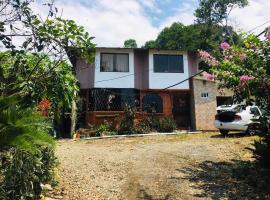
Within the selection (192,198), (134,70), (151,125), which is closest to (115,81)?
(134,70)

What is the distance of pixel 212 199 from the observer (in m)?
8.61

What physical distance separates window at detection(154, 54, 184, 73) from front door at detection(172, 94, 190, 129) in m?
2.06

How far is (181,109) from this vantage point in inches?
1116

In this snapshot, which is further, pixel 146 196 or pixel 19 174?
pixel 146 196

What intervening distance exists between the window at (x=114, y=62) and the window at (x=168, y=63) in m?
2.23

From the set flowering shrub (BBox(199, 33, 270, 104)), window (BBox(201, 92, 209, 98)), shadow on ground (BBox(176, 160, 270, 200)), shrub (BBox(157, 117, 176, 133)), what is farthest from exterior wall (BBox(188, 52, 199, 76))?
flowering shrub (BBox(199, 33, 270, 104))

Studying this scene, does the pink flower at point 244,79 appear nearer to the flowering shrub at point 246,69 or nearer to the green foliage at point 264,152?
the flowering shrub at point 246,69

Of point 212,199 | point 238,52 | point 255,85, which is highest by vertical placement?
point 238,52

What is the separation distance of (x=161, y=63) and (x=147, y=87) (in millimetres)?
2128

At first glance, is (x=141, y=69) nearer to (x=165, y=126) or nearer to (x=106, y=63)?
(x=106, y=63)

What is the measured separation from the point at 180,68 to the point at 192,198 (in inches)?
788

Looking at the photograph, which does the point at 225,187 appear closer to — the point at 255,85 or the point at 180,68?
the point at 255,85

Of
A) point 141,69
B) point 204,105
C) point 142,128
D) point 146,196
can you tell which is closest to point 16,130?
point 146,196

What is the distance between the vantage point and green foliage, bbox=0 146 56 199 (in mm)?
6867
